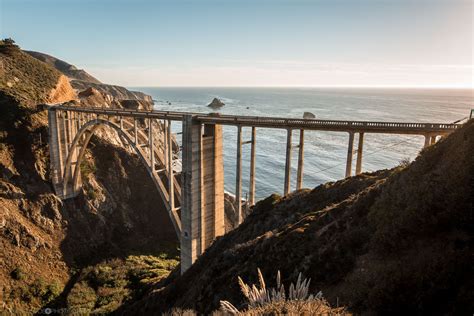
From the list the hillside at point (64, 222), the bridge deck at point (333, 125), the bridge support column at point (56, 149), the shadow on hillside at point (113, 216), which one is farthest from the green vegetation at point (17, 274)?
the bridge deck at point (333, 125)

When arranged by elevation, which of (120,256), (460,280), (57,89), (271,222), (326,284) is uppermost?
(57,89)

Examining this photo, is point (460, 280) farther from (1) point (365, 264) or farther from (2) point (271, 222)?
(2) point (271, 222)

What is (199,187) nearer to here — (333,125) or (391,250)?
(333,125)

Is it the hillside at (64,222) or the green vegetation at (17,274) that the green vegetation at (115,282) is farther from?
the green vegetation at (17,274)

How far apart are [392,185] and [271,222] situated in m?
8.53

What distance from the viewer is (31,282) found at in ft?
88.9

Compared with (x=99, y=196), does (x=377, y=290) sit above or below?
above

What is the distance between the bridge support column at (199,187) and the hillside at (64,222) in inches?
340

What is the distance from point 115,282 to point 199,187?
15733 millimetres

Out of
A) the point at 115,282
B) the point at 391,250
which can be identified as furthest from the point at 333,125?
the point at 115,282

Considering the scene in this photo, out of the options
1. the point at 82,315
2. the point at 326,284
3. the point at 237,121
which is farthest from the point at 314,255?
the point at 82,315

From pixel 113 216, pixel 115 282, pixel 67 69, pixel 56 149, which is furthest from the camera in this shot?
pixel 67 69

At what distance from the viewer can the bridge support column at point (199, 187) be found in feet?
76.2

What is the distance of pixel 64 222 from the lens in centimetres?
3466
